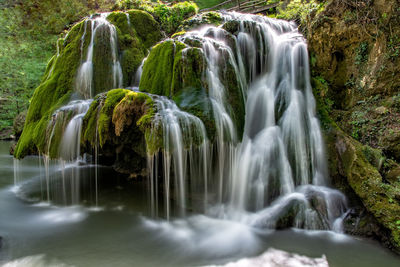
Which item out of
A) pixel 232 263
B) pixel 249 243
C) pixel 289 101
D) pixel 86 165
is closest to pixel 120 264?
pixel 232 263

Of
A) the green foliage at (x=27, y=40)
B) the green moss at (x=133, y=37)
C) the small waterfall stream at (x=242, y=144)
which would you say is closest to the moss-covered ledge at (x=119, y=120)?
the small waterfall stream at (x=242, y=144)

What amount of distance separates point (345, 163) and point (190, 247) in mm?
3808

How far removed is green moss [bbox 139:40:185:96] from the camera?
5.77m

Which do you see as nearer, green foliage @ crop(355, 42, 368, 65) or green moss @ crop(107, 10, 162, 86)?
green foliage @ crop(355, 42, 368, 65)

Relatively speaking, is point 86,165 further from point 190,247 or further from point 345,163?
point 345,163

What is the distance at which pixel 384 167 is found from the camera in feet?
16.7

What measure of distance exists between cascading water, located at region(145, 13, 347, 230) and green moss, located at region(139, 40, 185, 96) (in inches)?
22.9

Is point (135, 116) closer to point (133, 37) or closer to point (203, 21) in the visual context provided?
point (133, 37)

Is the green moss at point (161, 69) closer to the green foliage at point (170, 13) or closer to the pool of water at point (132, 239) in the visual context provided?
the pool of water at point (132, 239)

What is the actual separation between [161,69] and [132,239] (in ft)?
12.7

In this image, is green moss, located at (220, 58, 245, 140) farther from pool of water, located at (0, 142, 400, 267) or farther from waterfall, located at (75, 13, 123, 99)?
waterfall, located at (75, 13, 123, 99)

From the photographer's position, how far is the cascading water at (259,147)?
486 centimetres

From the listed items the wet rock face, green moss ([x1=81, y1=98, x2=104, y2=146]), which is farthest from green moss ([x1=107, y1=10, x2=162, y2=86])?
the wet rock face

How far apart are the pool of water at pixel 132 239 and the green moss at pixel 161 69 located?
286 cm
